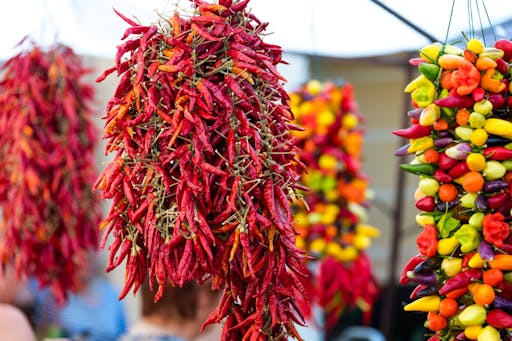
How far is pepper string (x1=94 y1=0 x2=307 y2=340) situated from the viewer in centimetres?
189

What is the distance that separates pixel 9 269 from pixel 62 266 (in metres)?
0.51

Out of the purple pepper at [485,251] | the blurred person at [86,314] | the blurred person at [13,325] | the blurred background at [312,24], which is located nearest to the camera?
the purple pepper at [485,251]

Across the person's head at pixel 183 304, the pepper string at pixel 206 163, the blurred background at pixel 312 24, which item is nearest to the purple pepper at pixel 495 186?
the pepper string at pixel 206 163

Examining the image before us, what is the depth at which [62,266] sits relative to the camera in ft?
11.1

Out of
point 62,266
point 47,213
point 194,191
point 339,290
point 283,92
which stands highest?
point 283,92

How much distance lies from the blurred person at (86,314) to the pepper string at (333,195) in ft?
3.76

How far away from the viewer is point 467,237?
6.32ft

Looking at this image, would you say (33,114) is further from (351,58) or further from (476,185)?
(476,185)

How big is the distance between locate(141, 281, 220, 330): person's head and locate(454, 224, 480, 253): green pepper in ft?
4.69

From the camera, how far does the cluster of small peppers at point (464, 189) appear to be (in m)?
1.90

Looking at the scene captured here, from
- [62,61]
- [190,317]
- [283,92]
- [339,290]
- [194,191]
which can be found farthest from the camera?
[339,290]

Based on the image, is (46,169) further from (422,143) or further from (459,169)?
(459,169)

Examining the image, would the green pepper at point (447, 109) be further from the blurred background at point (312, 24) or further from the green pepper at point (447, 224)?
the blurred background at point (312, 24)

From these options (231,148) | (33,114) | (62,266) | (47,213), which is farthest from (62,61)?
(231,148)
